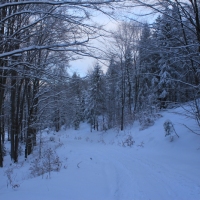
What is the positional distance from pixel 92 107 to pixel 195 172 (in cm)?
2975

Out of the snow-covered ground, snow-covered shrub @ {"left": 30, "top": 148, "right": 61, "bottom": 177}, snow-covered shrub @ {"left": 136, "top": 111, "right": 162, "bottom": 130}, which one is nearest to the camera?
the snow-covered ground

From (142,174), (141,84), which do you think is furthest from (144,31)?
(141,84)

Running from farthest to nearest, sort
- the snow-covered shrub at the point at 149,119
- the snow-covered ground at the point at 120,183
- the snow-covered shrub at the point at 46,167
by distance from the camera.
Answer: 1. the snow-covered shrub at the point at 149,119
2. the snow-covered shrub at the point at 46,167
3. the snow-covered ground at the point at 120,183

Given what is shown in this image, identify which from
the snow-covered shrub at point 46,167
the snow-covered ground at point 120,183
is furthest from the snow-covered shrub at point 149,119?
the snow-covered shrub at point 46,167

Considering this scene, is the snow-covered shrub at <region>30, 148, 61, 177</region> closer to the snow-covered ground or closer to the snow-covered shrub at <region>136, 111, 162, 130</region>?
the snow-covered ground

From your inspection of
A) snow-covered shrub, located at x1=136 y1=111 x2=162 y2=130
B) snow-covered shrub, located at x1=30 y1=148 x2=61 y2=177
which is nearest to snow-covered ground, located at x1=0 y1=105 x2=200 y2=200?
snow-covered shrub, located at x1=30 y1=148 x2=61 y2=177

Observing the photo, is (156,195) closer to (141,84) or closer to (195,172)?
(195,172)

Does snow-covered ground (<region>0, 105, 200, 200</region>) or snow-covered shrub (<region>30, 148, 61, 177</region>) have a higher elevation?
snow-covered ground (<region>0, 105, 200, 200</region>)

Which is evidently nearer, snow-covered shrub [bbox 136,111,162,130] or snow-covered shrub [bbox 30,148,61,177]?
snow-covered shrub [bbox 30,148,61,177]

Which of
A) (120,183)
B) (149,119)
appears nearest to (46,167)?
(120,183)

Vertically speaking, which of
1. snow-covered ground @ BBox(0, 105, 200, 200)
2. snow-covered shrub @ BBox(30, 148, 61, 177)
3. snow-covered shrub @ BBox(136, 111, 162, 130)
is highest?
snow-covered shrub @ BBox(136, 111, 162, 130)

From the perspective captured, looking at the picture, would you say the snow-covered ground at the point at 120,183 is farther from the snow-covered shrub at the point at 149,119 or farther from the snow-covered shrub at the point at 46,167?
the snow-covered shrub at the point at 149,119

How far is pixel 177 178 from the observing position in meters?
4.92

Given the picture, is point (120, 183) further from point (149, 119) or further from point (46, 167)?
point (149, 119)
